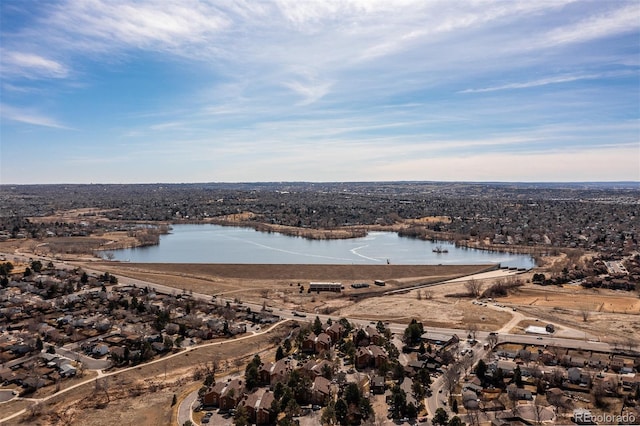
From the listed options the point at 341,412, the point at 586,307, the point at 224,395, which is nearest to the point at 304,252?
the point at 586,307

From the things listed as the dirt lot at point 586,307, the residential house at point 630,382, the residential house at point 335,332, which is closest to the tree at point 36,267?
the residential house at point 335,332

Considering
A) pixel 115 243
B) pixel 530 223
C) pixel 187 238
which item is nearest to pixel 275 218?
pixel 187 238

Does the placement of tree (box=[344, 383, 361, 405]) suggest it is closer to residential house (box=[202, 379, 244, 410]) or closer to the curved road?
the curved road

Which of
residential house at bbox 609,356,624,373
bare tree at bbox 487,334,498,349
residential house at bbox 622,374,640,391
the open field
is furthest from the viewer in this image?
the open field

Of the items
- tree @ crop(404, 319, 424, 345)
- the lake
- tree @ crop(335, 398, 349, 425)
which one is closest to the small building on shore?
the lake

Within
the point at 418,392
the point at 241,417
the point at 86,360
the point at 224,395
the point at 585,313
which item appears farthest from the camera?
A: the point at 585,313

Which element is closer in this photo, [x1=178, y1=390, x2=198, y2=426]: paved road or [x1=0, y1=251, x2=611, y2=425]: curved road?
[x1=178, y1=390, x2=198, y2=426]: paved road

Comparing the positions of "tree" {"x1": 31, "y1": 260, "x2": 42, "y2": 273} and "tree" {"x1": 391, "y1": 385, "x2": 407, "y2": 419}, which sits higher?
"tree" {"x1": 31, "y1": 260, "x2": 42, "y2": 273}

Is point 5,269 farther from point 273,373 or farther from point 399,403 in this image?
point 399,403
